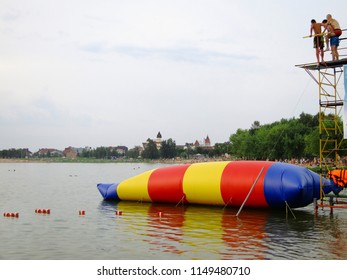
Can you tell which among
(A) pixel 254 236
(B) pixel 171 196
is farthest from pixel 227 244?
(B) pixel 171 196

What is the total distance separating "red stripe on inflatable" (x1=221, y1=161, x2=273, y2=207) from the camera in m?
21.8

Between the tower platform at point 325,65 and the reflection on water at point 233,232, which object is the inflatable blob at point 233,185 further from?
the tower platform at point 325,65

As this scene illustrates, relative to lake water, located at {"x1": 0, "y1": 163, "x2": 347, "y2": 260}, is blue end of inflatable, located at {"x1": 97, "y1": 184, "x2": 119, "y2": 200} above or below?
above

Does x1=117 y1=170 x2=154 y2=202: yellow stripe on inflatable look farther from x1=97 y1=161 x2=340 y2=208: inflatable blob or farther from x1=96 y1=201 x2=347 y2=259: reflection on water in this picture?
x1=96 y1=201 x2=347 y2=259: reflection on water

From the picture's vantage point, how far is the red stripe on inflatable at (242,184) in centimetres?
2177

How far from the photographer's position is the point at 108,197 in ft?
93.6

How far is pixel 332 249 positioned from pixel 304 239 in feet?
5.54

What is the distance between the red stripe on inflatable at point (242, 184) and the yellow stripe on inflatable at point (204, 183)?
36 cm

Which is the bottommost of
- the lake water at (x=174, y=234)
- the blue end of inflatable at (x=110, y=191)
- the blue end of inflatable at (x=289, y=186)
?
the lake water at (x=174, y=234)

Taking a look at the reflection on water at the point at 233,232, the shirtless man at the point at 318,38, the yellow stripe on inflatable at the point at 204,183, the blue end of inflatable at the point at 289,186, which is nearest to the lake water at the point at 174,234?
the reflection on water at the point at 233,232

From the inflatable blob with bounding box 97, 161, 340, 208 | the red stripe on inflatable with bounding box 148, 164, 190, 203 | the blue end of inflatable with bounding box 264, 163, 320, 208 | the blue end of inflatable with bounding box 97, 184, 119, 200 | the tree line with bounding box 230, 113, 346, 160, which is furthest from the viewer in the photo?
the tree line with bounding box 230, 113, 346, 160

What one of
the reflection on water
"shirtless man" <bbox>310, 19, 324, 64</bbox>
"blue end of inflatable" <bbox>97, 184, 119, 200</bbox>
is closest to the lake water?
the reflection on water
